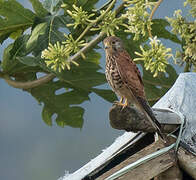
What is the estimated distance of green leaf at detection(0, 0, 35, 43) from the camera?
13.4 ft

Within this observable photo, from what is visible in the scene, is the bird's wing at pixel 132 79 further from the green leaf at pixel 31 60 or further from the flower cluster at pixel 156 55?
the green leaf at pixel 31 60

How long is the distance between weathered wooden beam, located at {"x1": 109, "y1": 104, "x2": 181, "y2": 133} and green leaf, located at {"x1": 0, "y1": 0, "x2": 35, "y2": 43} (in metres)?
2.35

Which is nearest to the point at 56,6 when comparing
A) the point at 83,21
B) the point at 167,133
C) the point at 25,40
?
the point at 25,40

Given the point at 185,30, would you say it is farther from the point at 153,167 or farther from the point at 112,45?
the point at 153,167

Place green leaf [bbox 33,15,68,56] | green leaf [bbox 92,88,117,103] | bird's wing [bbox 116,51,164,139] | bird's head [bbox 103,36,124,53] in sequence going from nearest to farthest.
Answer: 1. bird's wing [bbox 116,51,164,139]
2. bird's head [bbox 103,36,124,53]
3. green leaf [bbox 33,15,68,56]
4. green leaf [bbox 92,88,117,103]

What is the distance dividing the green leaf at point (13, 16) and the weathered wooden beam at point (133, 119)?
7.71 feet

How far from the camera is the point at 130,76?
6.76 feet

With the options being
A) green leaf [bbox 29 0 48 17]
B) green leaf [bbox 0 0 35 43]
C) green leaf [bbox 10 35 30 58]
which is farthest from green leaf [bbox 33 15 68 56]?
green leaf [bbox 0 0 35 43]

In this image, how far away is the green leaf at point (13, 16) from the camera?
410 centimetres

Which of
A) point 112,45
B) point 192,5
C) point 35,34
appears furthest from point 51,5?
point 112,45

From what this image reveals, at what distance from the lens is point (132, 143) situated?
2240 mm

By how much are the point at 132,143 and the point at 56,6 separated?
6.23ft

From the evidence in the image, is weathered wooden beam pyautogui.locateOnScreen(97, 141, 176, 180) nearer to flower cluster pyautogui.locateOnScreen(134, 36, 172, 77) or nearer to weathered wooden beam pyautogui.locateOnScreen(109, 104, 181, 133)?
weathered wooden beam pyautogui.locateOnScreen(109, 104, 181, 133)

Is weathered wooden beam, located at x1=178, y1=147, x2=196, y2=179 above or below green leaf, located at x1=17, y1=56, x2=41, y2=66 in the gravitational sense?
above
